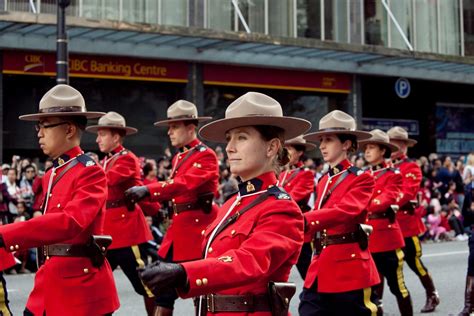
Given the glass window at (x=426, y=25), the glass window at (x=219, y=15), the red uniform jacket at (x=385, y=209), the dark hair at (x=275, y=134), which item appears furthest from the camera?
the glass window at (x=426, y=25)

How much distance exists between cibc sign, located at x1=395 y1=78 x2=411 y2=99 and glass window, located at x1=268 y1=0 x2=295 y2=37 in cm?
550

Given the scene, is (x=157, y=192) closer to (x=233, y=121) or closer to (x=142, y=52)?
(x=233, y=121)

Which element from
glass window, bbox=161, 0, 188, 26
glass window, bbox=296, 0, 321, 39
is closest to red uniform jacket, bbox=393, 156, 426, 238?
glass window, bbox=161, 0, 188, 26

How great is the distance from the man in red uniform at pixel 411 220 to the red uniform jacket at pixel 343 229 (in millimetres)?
3687

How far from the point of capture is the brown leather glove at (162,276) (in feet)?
11.7

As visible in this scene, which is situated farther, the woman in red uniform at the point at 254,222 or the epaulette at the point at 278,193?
the epaulette at the point at 278,193

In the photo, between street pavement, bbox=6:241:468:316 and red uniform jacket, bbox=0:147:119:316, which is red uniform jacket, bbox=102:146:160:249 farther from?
red uniform jacket, bbox=0:147:119:316

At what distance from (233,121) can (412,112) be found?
101 ft

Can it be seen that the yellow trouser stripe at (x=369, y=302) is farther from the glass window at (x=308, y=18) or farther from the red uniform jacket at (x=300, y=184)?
the glass window at (x=308, y=18)

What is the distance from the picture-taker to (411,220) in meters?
11.3

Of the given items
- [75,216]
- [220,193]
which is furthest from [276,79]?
[75,216]

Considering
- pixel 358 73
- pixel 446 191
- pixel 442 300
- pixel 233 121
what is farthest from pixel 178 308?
pixel 358 73

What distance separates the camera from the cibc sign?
32531 millimetres

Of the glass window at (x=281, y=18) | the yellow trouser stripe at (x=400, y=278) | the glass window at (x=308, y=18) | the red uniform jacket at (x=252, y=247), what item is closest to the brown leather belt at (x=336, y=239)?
the yellow trouser stripe at (x=400, y=278)
